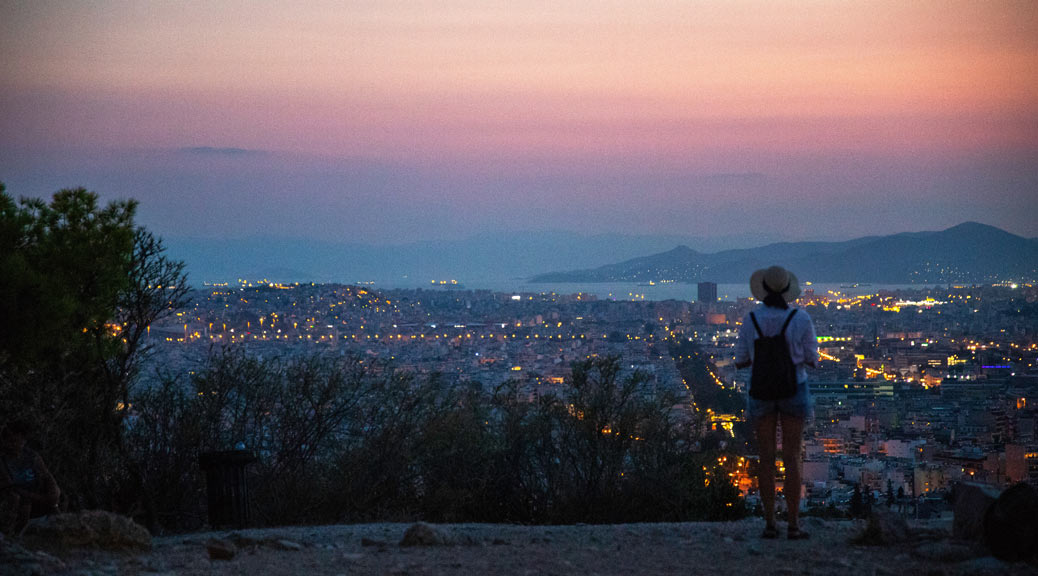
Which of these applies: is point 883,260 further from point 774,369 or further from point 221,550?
point 221,550

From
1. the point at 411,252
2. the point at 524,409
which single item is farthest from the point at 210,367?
the point at 411,252

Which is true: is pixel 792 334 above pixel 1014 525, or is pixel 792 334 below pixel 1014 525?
above

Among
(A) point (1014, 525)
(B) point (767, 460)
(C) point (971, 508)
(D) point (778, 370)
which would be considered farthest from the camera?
(B) point (767, 460)

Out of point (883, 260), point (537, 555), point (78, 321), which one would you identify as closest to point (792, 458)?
point (537, 555)

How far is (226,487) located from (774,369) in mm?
5018

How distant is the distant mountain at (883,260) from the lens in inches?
1719

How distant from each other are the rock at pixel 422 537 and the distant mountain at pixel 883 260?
107 feet

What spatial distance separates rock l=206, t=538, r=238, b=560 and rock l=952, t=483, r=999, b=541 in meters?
4.97

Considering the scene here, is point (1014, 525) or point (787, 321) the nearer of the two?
point (1014, 525)

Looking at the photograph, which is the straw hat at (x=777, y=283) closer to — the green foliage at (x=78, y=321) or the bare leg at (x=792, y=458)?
the bare leg at (x=792, y=458)

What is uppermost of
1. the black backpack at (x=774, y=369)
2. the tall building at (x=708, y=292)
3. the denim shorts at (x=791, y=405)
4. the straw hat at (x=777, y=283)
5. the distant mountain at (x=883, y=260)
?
the distant mountain at (x=883, y=260)

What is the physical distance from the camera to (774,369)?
716 cm

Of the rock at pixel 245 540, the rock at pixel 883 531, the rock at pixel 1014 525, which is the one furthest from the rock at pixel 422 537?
the rock at pixel 1014 525

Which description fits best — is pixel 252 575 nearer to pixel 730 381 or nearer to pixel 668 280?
pixel 730 381
